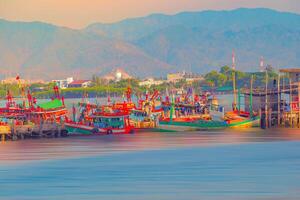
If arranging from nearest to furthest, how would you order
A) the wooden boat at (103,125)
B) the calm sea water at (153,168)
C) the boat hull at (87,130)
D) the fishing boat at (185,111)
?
the calm sea water at (153,168) < the boat hull at (87,130) < the wooden boat at (103,125) < the fishing boat at (185,111)

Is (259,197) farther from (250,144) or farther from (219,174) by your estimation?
(250,144)

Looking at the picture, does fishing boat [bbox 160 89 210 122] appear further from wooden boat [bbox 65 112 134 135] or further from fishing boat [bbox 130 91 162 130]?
wooden boat [bbox 65 112 134 135]

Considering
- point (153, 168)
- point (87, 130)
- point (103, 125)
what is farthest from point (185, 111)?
point (153, 168)

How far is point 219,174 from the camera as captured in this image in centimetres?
5556

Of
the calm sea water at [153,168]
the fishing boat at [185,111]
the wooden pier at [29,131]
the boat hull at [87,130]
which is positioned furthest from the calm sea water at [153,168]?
the fishing boat at [185,111]

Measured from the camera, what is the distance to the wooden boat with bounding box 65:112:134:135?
85875 mm

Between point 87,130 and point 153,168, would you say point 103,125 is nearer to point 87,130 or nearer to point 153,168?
point 87,130

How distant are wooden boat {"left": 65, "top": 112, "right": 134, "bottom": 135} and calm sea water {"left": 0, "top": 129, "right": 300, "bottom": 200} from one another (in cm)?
226

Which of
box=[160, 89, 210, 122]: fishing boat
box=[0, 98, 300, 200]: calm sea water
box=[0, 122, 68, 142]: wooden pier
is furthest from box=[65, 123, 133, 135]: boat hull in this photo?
box=[160, 89, 210, 122]: fishing boat

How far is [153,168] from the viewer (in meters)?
59.0

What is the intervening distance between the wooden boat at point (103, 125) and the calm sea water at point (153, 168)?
7.40 feet

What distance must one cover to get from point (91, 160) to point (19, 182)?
10.3 m

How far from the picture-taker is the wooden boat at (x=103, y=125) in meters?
85.9

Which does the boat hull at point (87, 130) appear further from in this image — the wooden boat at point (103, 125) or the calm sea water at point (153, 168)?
the calm sea water at point (153, 168)
